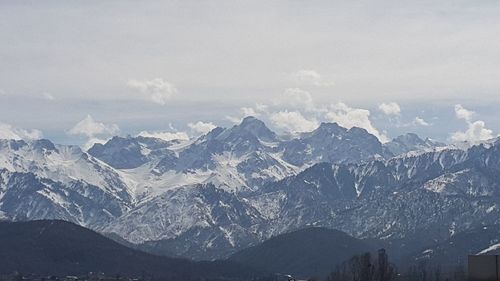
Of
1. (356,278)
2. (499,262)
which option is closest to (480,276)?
(499,262)

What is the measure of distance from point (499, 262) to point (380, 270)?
116038mm

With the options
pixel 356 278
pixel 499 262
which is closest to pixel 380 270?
pixel 356 278

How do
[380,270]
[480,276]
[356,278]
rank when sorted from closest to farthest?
[480,276] < [380,270] < [356,278]

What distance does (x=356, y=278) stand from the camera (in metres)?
199

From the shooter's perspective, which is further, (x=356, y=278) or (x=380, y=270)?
(x=356, y=278)

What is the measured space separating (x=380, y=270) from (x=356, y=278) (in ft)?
121

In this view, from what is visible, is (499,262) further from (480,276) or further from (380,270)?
(380,270)

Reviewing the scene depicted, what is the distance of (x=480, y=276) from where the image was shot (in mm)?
47750

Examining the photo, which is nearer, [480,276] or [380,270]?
[480,276]

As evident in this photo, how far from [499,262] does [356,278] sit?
152669mm

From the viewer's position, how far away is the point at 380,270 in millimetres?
162875

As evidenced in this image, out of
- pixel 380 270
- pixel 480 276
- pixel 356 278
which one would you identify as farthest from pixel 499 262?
pixel 356 278

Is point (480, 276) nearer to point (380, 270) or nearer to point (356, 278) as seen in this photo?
point (380, 270)

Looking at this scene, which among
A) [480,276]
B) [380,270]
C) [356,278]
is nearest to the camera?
[480,276]
